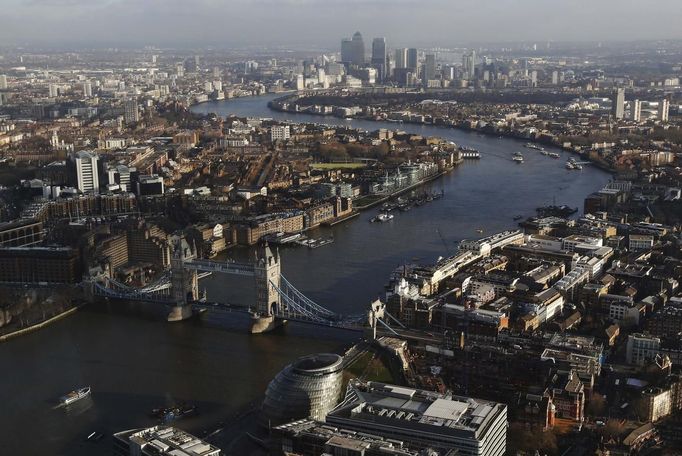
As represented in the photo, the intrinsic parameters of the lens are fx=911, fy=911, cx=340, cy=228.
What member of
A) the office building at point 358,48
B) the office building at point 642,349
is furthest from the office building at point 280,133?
the office building at point 358,48

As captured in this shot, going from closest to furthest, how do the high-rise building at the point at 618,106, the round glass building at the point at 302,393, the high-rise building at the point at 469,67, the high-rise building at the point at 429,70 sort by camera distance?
the round glass building at the point at 302,393
the high-rise building at the point at 618,106
the high-rise building at the point at 429,70
the high-rise building at the point at 469,67

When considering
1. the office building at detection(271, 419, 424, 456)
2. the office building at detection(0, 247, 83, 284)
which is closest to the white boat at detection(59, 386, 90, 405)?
the office building at detection(271, 419, 424, 456)

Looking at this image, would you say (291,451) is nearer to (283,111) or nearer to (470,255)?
(470,255)

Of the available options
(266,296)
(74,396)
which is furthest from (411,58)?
(74,396)

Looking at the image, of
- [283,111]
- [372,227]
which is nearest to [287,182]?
[372,227]

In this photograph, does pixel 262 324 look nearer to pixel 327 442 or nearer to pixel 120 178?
pixel 327 442

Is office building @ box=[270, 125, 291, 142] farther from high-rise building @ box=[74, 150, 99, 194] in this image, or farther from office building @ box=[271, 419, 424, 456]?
office building @ box=[271, 419, 424, 456]

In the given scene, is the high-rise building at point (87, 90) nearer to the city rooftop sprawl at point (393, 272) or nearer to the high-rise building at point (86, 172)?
the city rooftop sprawl at point (393, 272)
